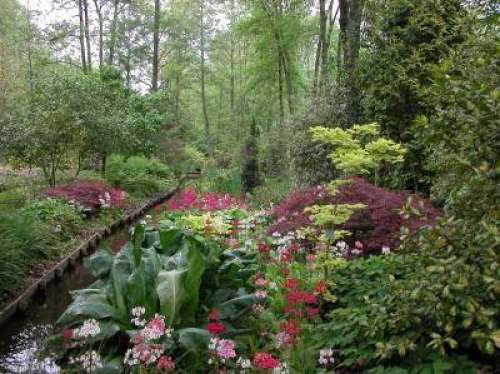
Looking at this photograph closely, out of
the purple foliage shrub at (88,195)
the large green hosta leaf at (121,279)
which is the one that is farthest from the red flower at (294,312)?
the purple foliage shrub at (88,195)

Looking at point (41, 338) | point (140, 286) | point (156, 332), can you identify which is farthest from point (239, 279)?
point (41, 338)

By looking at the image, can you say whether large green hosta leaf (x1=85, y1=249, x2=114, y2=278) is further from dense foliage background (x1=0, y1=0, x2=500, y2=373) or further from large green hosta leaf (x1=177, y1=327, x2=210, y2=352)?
large green hosta leaf (x1=177, y1=327, x2=210, y2=352)

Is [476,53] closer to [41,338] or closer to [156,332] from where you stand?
[156,332]

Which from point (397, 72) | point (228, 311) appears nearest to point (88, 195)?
point (397, 72)

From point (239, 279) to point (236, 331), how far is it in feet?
2.11

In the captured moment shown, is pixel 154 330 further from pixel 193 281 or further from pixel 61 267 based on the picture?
pixel 61 267

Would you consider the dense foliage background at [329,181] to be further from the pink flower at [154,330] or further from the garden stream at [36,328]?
the pink flower at [154,330]

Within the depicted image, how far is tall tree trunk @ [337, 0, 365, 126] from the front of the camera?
10.4m

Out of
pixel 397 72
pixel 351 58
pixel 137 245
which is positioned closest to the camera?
pixel 137 245

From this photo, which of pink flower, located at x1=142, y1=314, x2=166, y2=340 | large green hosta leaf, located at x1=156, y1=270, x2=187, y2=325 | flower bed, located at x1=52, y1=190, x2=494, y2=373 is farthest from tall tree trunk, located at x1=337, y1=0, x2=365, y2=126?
pink flower, located at x1=142, y1=314, x2=166, y2=340

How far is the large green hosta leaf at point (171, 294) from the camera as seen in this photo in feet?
13.2

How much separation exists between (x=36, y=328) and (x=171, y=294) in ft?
8.79

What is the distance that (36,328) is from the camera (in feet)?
19.0

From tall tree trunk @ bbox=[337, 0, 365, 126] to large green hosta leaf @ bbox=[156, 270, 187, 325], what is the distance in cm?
717
